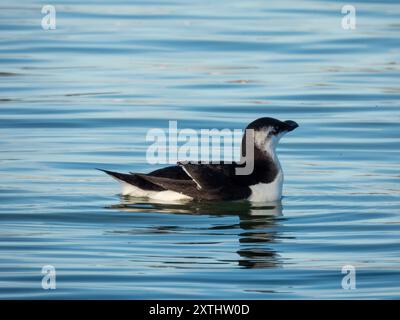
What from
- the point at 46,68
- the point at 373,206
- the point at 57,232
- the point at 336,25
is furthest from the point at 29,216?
the point at 336,25

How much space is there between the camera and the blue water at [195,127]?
11.0m

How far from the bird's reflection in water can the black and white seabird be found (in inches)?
3.2

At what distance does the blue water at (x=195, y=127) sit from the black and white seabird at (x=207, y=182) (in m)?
0.14

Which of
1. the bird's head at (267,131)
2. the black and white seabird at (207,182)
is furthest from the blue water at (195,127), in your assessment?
the bird's head at (267,131)

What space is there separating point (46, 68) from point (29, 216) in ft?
29.1

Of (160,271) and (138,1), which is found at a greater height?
(138,1)

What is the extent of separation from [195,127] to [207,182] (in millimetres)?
3921

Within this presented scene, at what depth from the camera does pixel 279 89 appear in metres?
20.2

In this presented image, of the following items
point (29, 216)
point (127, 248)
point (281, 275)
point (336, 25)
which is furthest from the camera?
point (336, 25)

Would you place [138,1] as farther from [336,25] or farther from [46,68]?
[46,68]

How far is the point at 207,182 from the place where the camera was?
1362 cm
